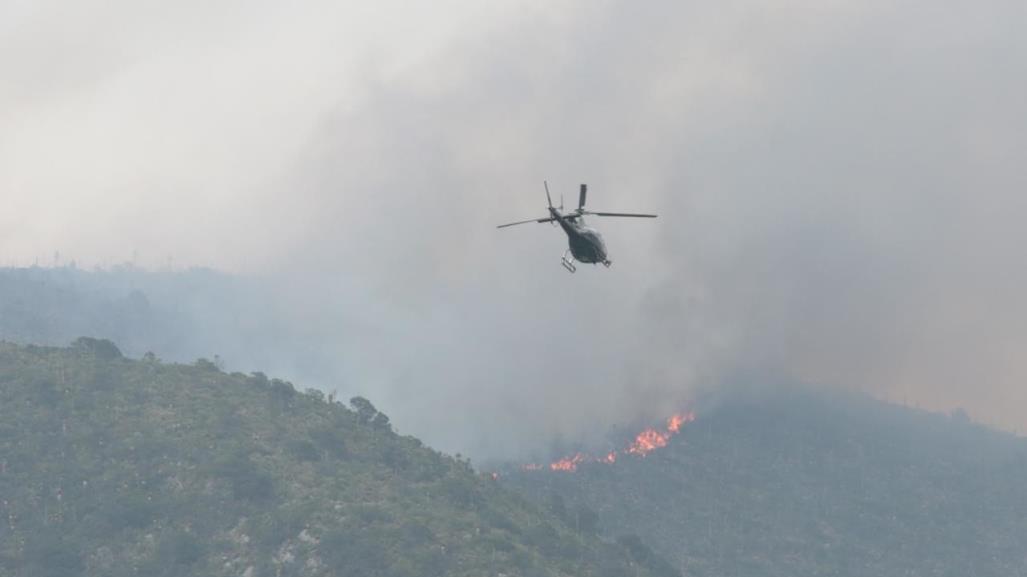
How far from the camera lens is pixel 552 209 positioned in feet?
352

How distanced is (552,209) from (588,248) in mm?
6121

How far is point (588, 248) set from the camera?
11156 cm
